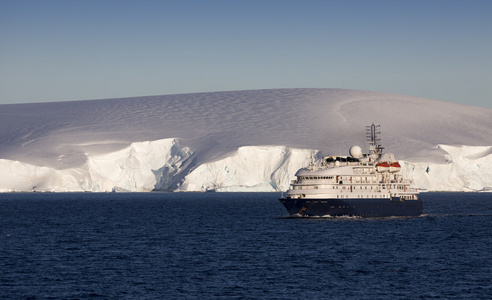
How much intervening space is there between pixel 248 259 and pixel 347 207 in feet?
99.5

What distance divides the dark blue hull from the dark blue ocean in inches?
44.7

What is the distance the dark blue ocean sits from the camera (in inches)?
1500

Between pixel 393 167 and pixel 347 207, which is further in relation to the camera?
pixel 393 167

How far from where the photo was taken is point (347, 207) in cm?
7750

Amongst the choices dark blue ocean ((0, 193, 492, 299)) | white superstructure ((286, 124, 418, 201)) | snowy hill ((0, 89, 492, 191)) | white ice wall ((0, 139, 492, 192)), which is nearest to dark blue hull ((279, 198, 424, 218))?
white superstructure ((286, 124, 418, 201))

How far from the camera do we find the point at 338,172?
3059 inches

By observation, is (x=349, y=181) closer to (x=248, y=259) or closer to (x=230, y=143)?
(x=248, y=259)

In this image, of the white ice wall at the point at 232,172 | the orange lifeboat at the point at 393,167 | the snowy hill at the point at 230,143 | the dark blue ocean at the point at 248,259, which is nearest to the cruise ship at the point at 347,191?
the orange lifeboat at the point at 393,167

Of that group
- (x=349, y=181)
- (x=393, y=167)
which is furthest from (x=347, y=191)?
(x=393, y=167)

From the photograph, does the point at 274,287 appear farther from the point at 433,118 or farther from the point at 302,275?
the point at 433,118

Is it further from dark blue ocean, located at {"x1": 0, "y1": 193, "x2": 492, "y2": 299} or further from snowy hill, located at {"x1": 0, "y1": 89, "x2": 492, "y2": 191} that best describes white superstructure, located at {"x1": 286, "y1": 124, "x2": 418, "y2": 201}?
snowy hill, located at {"x1": 0, "y1": 89, "x2": 492, "y2": 191}

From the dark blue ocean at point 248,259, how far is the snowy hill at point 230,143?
7099 cm

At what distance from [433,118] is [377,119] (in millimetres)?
15269

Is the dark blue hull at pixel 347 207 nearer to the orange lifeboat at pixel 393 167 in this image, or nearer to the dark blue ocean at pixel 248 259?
the dark blue ocean at pixel 248 259
